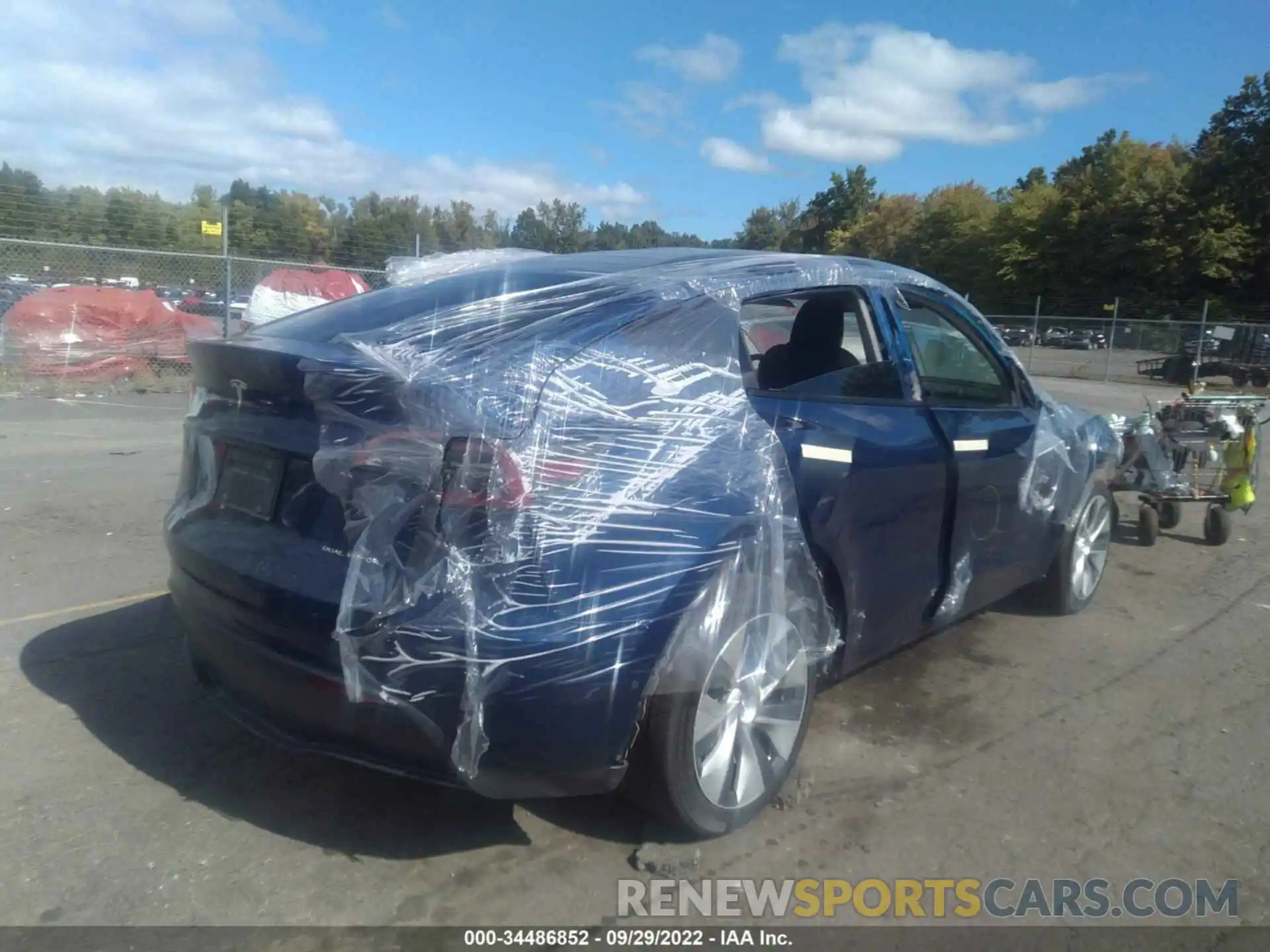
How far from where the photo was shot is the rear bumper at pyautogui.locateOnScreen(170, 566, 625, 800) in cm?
263

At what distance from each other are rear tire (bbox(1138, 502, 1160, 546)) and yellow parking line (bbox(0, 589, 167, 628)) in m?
6.22

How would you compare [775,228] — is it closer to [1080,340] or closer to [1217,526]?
[1080,340]

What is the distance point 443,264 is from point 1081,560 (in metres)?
3.62

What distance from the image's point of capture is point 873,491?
353 cm

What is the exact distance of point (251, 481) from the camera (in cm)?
303

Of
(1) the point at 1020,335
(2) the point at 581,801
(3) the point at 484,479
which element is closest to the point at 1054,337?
(1) the point at 1020,335

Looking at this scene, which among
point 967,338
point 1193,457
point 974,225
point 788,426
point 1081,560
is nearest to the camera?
point 788,426

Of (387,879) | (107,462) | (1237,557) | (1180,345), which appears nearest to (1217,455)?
(1237,557)

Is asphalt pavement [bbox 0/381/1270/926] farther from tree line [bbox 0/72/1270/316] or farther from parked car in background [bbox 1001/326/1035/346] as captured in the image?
parked car in background [bbox 1001/326/1035/346]

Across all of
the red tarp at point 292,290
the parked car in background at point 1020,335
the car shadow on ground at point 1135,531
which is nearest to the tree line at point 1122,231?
the parked car in background at point 1020,335

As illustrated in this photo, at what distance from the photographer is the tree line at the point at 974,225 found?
19.5 m

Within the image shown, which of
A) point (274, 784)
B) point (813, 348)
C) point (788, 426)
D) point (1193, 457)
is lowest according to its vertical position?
point (274, 784)

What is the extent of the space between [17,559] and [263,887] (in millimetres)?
3835

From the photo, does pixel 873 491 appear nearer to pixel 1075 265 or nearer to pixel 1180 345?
pixel 1180 345
